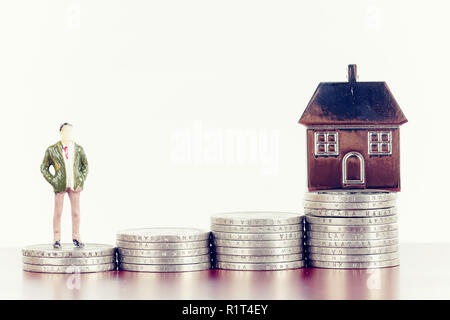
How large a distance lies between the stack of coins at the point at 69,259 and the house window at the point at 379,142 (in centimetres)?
159

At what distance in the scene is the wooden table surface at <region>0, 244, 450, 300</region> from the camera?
14.4ft

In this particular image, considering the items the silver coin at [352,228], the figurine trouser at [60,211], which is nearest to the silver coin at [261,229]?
the silver coin at [352,228]

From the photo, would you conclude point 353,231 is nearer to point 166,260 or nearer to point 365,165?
point 365,165

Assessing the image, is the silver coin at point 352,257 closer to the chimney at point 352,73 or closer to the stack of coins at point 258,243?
the stack of coins at point 258,243

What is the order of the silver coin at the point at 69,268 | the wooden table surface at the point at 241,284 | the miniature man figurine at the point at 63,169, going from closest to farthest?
the wooden table surface at the point at 241,284 → the silver coin at the point at 69,268 → the miniature man figurine at the point at 63,169

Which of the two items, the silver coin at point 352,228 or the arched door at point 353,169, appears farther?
the arched door at point 353,169

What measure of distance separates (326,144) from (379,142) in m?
0.30

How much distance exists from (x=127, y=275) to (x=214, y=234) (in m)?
0.54

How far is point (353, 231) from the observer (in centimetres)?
520

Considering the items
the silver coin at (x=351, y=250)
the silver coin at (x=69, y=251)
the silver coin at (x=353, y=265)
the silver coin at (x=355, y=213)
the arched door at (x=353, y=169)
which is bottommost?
the silver coin at (x=353, y=265)

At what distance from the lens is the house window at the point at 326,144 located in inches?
220

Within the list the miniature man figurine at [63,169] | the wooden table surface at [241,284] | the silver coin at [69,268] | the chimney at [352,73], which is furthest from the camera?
the chimney at [352,73]

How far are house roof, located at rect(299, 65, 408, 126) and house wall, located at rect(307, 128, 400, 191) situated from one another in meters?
0.06
